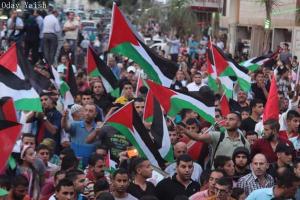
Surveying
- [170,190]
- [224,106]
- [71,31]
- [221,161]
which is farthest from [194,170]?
[71,31]

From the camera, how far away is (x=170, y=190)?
30.4 ft

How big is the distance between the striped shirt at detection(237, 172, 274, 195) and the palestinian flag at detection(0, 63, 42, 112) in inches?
101

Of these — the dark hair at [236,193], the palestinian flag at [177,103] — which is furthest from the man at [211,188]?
the palestinian flag at [177,103]

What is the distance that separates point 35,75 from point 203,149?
2659 millimetres

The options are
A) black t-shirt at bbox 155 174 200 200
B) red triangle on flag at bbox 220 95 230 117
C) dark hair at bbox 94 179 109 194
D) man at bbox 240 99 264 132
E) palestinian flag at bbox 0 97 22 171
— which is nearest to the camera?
dark hair at bbox 94 179 109 194

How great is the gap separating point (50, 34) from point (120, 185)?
42.2 feet

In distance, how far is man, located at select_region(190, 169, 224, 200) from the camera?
879 cm

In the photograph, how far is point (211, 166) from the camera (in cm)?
1066

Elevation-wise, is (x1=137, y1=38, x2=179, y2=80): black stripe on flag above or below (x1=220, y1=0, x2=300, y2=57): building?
above

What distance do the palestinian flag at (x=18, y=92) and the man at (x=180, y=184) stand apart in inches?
81.9

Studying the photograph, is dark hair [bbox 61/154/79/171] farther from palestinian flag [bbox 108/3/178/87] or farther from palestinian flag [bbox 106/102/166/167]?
palestinian flag [bbox 108/3/178/87]

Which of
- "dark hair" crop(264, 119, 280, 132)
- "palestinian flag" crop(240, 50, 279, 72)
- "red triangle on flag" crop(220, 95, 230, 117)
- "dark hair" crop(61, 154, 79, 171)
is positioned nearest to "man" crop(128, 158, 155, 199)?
"dark hair" crop(61, 154, 79, 171)

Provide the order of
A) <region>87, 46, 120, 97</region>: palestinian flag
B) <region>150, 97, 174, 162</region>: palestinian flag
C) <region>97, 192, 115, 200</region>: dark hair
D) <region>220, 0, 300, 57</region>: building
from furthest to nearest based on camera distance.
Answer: <region>220, 0, 300, 57</region>: building < <region>87, 46, 120, 97</region>: palestinian flag < <region>150, 97, 174, 162</region>: palestinian flag < <region>97, 192, 115, 200</region>: dark hair

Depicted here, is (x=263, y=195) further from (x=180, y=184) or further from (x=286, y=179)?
(x=180, y=184)
